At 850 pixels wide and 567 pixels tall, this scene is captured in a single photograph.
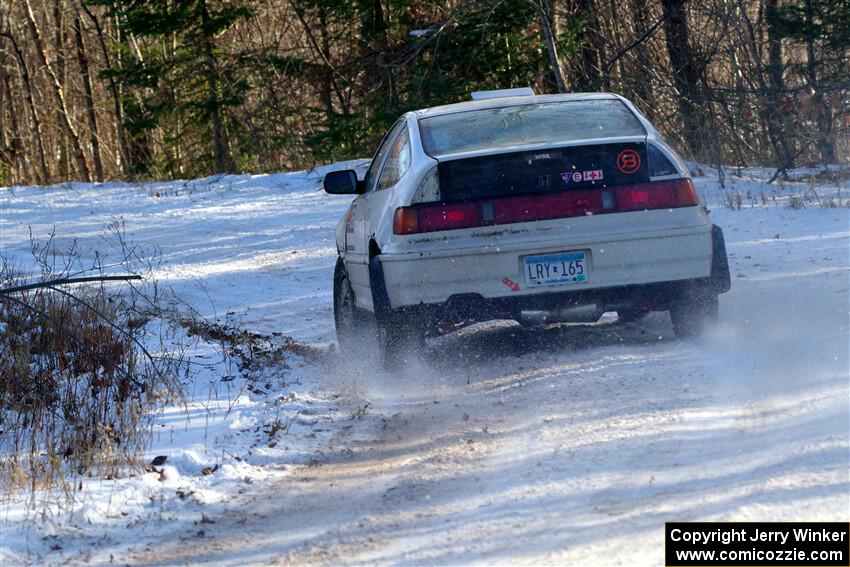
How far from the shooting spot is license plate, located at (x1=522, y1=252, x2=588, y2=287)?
668 cm

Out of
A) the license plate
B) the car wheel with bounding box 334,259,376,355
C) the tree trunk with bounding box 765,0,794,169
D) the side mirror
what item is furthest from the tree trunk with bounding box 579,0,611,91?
the license plate

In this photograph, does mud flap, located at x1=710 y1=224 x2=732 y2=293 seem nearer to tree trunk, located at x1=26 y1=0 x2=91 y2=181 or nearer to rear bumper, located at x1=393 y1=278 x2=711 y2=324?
rear bumper, located at x1=393 y1=278 x2=711 y2=324

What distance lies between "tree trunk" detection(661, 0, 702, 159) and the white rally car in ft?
44.3

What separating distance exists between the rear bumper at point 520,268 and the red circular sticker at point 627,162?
406mm

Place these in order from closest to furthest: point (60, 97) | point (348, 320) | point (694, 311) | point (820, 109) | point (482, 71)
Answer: point (694, 311) → point (348, 320) → point (820, 109) → point (482, 71) → point (60, 97)

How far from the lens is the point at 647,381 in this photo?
6.01 m

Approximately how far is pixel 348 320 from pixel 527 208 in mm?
2110

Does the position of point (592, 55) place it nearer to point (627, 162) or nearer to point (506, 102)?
point (506, 102)

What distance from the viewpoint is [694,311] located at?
697cm

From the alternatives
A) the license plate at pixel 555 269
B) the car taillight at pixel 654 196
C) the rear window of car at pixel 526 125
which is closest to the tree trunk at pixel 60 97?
the rear window of car at pixel 526 125

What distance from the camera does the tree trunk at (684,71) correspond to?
20.7 m

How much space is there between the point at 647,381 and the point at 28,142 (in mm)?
44033

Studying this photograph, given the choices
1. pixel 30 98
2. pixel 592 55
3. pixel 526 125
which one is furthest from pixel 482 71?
pixel 30 98

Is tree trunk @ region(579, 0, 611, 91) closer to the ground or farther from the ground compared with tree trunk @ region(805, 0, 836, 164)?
farther from the ground
